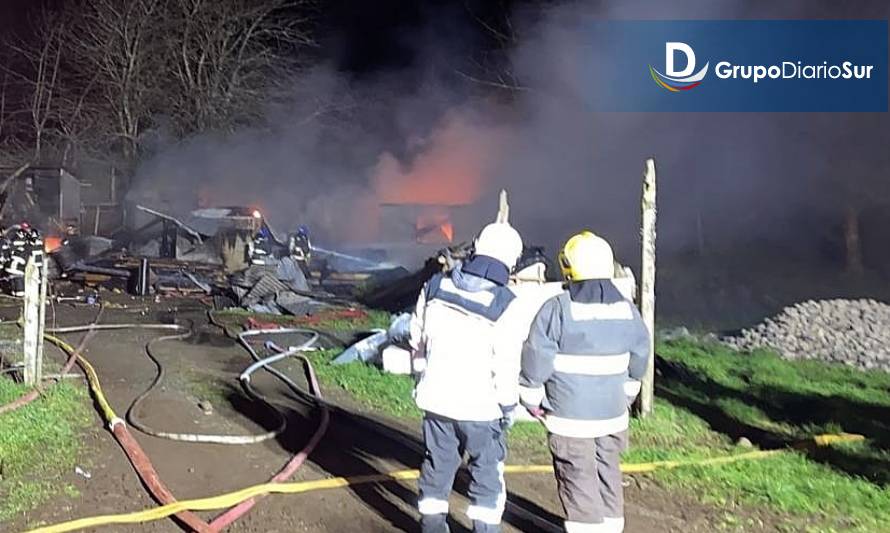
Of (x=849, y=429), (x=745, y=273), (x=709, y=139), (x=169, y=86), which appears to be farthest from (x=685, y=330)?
(x=169, y=86)

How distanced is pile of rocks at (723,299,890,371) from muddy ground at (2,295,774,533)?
6.17m

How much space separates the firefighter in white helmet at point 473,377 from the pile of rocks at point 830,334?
7780 mm

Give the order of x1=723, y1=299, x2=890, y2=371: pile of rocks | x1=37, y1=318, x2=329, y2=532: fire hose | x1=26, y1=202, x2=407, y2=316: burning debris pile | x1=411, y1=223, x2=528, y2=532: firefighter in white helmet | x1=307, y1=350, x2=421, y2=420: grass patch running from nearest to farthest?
x1=411, y1=223, x2=528, y2=532: firefighter in white helmet, x1=37, y1=318, x2=329, y2=532: fire hose, x1=307, y1=350, x2=421, y2=420: grass patch, x1=723, y1=299, x2=890, y2=371: pile of rocks, x1=26, y1=202, x2=407, y2=316: burning debris pile

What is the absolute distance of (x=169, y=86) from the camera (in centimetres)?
2845

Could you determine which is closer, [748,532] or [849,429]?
[748,532]

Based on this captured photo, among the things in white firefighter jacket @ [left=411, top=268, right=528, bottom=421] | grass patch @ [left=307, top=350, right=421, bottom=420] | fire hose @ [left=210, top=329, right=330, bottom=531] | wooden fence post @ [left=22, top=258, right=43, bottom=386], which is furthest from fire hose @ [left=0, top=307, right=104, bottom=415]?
white firefighter jacket @ [left=411, top=268, right=528, bottom=421]

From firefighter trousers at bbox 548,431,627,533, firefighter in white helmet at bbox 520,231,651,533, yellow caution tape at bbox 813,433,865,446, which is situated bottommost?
yellow caution tape at bbox 813,433,865,446

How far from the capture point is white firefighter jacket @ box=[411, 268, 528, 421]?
12.4ft

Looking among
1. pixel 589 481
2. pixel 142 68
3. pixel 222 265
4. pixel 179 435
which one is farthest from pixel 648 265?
pixel 142 68

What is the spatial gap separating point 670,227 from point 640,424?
16.6 metres

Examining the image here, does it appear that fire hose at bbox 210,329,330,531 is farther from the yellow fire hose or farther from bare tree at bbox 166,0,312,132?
bare tree at bbox 166,0,312,132

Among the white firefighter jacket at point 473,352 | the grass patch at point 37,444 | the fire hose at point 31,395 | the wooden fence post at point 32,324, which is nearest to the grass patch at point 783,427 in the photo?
the white firefighter jacket at point 473,352

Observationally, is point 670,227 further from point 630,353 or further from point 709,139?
point 630,353

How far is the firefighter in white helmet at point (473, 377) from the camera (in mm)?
3771
